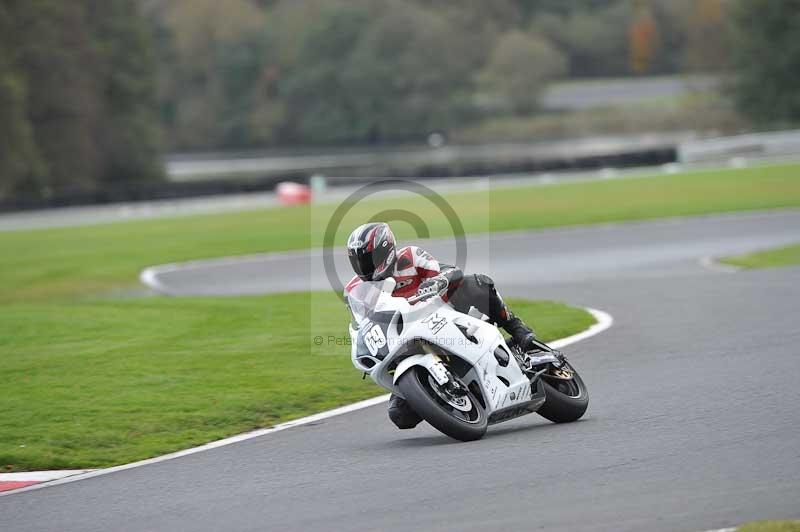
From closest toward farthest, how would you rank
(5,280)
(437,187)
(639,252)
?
(639,252) < (5,280) < (437,187)

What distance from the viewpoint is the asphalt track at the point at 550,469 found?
19.6 feet

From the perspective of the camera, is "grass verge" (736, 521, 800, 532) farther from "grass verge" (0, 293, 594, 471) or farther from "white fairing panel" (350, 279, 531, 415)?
"grass verge" (0, 293, 594, 471)

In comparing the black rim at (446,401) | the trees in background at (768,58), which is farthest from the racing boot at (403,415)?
the trees in background at (768,58)

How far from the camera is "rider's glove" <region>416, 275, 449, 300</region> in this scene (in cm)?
755

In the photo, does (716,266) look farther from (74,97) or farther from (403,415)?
(74,97)

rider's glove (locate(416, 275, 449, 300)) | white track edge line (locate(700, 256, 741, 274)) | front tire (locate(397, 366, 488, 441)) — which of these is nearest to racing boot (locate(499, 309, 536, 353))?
front tire (locate(397, 366, 488, 441))

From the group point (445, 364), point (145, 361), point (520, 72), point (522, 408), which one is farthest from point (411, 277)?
point (520, 72)

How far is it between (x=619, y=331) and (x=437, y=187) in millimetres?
30048

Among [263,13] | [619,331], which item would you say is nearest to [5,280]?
[619,331]

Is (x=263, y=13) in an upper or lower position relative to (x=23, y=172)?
upper

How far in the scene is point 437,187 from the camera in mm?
42000

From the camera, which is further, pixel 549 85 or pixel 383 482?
pixel 549 85

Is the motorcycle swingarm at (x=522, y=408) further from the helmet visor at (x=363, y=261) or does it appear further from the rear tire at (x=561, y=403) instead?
the helmet visor at (x=363, y=261)

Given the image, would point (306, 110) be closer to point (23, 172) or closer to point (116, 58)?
point (116, 58)
